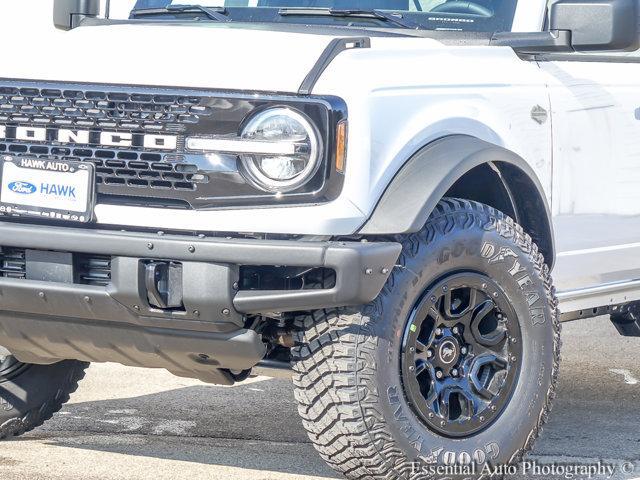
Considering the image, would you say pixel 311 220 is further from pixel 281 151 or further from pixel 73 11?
pixel 73 11

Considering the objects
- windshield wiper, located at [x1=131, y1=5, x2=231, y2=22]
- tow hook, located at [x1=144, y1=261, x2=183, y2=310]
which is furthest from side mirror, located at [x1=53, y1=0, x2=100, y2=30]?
tow hook, located at [x1=144, y1=261, x2=183, y2=310]

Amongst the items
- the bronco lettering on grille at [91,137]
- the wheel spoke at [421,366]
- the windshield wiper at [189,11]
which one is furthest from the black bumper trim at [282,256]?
the windshield wiper at [189,11]

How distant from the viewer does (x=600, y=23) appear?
4.62 metres

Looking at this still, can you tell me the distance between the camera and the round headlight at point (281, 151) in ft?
13.4

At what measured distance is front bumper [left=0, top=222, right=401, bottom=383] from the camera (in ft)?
13.1

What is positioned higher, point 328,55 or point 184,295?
point 328,55

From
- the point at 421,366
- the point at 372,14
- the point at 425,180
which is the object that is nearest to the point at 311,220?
the point at 425,180

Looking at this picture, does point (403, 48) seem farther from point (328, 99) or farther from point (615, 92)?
point (615, 92)

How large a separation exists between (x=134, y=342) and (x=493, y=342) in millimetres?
1148

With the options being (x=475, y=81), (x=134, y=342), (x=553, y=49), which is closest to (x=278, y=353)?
(x=134, y=342)

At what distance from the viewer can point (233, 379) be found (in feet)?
14.9

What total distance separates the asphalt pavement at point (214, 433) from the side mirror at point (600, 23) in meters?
1.48

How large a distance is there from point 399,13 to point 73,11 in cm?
137

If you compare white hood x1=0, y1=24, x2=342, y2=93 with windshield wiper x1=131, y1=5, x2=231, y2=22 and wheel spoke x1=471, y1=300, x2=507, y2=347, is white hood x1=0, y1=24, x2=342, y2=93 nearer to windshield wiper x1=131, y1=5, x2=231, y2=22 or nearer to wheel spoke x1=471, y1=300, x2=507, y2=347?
windshield wiper x1=131, y1=5, x2=231, y2=22
